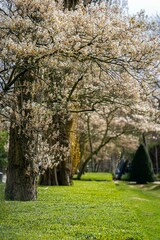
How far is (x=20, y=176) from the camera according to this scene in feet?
29.9

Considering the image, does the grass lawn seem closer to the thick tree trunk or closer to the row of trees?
the thick tree trunk

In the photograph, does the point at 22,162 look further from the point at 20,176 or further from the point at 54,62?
the point at 54,62

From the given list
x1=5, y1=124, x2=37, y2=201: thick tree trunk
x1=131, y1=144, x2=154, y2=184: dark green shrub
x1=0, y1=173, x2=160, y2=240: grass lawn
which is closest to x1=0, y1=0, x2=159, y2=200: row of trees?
x1=5, y1=124, x2=37, y2=201: thick tree trunk

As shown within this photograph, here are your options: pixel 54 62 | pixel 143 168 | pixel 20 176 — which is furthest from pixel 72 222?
pixel 143 168

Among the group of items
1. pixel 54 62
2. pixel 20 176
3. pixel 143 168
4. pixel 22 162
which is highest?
pixel 54 62

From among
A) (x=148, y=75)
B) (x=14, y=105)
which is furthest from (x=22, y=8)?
(x=148, y=75)

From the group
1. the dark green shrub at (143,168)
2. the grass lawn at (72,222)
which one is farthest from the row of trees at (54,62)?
the dark green shrub at (143,168)

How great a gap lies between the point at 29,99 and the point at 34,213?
2.92 m

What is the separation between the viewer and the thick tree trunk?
29.8ft

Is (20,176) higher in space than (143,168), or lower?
lower

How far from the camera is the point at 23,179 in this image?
910 centimetres

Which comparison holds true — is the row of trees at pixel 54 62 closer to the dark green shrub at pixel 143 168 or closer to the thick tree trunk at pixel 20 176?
the thick tree trunk at pixel 20 176

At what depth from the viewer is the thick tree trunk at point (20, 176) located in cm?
909

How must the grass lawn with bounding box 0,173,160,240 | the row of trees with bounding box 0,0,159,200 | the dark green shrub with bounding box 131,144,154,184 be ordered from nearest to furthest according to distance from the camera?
the grass lawn with bounding box 0,173,160,240 → the row of trees with bounding box 0,0,159,200 → the dark green shrub with bounding box 131,144,154,184
